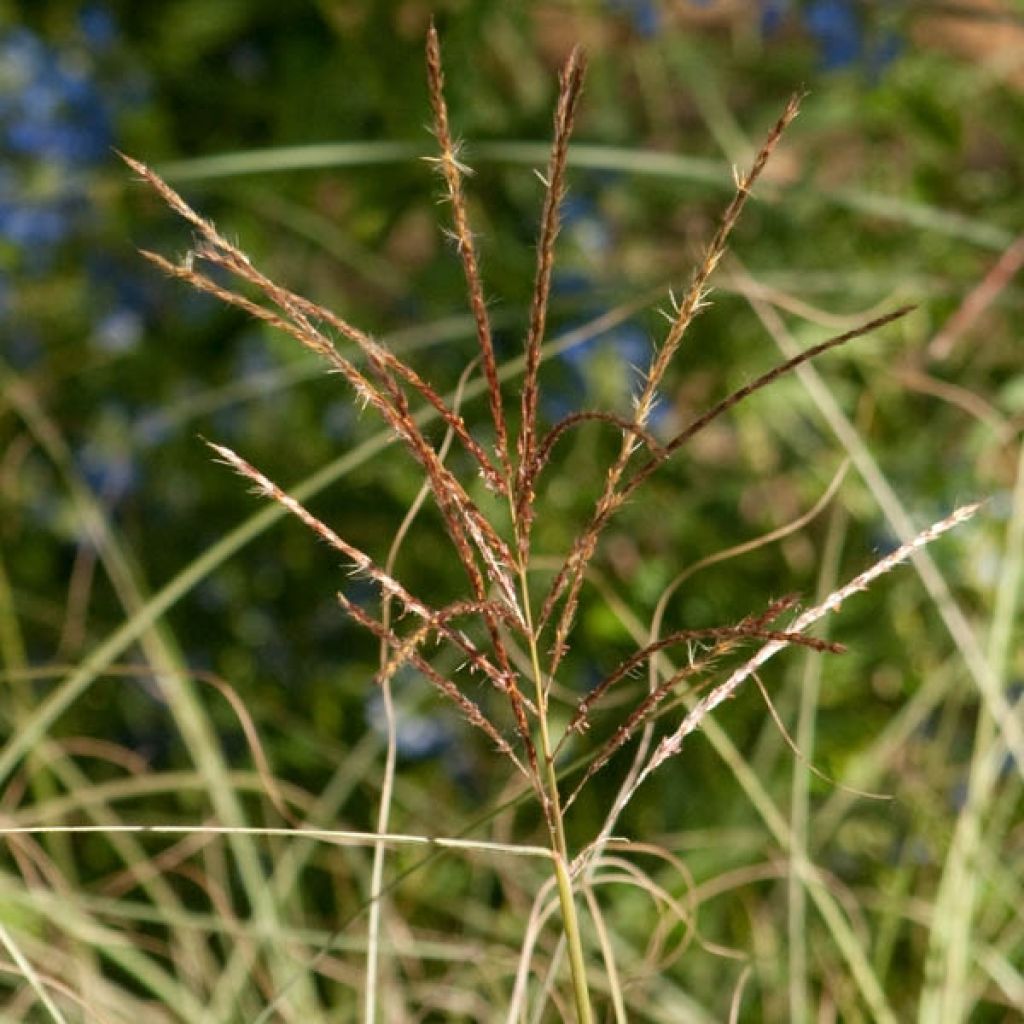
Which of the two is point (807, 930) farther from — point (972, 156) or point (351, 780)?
point (972, 156)

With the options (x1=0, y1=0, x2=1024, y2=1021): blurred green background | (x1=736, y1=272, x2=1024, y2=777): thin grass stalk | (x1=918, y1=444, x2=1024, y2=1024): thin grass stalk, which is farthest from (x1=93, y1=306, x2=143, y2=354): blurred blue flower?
(x1=918, y1=444, x2=1024, y2=1024): thin grass stalk

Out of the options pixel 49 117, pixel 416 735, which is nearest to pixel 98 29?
pixel 49 117

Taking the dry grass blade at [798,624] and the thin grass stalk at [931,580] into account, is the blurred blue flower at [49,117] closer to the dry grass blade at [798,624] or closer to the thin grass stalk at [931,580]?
the thin grass stalk at [931,580]

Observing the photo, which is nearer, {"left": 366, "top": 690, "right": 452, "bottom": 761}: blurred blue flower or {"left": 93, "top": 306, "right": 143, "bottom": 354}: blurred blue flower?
{"left": 366, "top": 690, "right": 452, "bottom": 761}: blurred blue flower

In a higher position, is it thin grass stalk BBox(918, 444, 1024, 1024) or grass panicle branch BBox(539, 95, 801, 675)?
grass panicle branch BBox(539, 95, 801, 675)

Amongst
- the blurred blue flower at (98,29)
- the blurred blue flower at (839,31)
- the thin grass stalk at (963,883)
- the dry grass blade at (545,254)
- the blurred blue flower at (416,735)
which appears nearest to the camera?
the dry grass blade at (545,254)

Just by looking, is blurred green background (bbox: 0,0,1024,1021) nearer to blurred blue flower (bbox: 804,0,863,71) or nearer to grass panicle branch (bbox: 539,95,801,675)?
blurred blue flower (bbox: 804,0,863,71)

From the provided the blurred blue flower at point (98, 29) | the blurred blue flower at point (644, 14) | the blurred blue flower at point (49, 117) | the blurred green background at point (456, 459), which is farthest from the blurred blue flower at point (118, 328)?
the blurred blue flower at point (644, 14)
